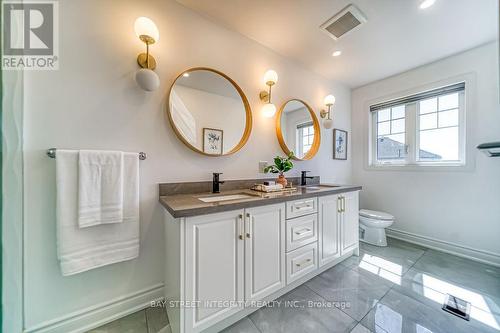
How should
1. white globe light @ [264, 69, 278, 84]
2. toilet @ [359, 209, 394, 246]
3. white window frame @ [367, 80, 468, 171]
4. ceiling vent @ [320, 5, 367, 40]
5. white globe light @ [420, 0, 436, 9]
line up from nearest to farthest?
1. white globe light @ [420, 0, 436, 9]
2. ceiling vent @ [320, 5, 367, 40]
3. white globe light @ [264, 69, 278, 84]
4. white window frame @ [367, 80, 468, 171]
5. toilet @ [359, 209, 394, 246]

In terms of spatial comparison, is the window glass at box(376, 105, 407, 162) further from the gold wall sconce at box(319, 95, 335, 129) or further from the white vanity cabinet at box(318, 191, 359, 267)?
the white vanity cabinet at box(318, 191, 359, 267)

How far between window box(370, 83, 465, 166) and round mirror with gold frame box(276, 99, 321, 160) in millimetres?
1177

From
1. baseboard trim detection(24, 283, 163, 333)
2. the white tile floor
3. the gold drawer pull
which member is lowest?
the white tile floor

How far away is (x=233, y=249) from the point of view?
1.10 meters

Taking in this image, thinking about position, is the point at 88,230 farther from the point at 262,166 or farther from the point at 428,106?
A: the point at 428,106

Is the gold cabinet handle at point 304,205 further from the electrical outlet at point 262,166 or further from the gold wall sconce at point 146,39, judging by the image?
the gold wall sconce at point 146,39

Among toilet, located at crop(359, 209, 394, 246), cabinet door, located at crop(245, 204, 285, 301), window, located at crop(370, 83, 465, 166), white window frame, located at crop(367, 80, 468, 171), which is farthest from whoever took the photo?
toilet, located at crop(359, 209, 394, 246)

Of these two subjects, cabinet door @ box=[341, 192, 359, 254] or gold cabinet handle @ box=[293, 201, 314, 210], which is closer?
gold cabinet handle @ box=[293, 201, 314, 210]

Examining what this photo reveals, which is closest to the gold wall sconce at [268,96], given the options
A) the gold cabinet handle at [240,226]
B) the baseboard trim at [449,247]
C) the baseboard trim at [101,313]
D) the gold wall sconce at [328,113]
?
the gold wall sconce at [328,113]

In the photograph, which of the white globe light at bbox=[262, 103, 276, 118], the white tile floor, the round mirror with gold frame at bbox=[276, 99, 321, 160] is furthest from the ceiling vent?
the white tile floor

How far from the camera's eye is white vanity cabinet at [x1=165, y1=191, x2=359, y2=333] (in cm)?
97

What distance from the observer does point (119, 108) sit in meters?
1.23

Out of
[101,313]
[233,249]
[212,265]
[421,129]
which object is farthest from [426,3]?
[101,313]

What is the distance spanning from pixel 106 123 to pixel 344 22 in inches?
86.1
